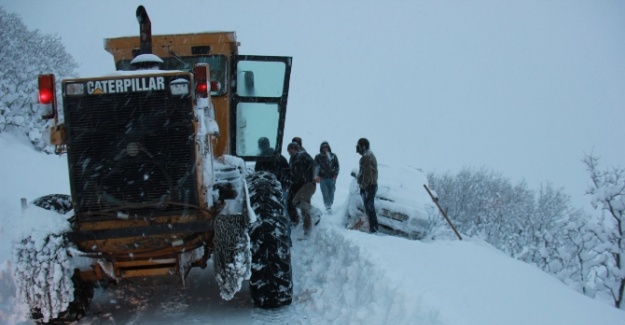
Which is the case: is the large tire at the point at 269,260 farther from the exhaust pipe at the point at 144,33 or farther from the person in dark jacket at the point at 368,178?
the person in dark jacket at the point at 368,178

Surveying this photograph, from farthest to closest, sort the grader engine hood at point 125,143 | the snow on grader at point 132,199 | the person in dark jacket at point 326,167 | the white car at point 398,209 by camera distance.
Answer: the person in dark jacket at point 326,167
the white car at point 398,209
the grader engine hood at point 125,143
the snow on grader at point 132,199

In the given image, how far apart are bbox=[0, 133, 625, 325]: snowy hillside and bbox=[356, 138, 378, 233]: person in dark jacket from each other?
192 cm

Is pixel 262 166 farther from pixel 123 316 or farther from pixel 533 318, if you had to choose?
pixel 533 318

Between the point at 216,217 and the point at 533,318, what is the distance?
2597mm

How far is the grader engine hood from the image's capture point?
452 cm

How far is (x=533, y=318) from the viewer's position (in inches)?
157

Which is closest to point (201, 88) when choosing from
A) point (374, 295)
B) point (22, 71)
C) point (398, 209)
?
point (374, 295)

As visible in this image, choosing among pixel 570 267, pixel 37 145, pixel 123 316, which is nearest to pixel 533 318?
pixel 123 316

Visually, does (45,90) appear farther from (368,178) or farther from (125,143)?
(368,178)

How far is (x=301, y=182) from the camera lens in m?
9.30

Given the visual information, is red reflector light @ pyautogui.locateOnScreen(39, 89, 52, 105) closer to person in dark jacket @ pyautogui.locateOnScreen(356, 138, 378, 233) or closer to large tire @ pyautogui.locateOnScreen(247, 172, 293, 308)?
large tire @ pyautogui.locateOnScreen(247, 172, 293, 308)

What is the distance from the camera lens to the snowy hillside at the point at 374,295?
4.11 meters

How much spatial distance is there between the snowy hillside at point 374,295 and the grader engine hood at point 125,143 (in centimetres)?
50

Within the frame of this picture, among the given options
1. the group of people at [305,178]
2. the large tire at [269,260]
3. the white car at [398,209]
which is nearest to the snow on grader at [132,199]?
the large tire at [269,260]
